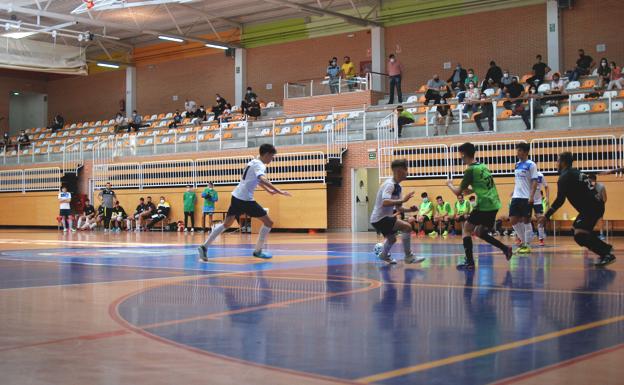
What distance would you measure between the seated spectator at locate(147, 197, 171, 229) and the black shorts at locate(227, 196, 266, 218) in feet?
67.7

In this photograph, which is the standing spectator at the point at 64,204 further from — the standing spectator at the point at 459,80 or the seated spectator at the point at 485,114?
the seated spectator at the point at 485,114

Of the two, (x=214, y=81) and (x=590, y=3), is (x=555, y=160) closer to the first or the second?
(x=590, y=3)

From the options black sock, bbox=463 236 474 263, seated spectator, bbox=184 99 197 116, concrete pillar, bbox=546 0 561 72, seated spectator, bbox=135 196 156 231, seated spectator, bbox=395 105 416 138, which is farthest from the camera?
seated spectator, bbox=184 99 197 116

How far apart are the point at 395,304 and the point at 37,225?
1363 inches

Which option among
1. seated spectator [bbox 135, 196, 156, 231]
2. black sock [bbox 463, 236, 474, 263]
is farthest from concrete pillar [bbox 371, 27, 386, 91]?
black sock [bbox 463, 236, 474, 263]

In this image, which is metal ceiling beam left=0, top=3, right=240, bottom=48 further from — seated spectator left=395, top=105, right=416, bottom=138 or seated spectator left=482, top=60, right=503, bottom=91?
seated spectator left=482, top=60, right=503, bottom=91

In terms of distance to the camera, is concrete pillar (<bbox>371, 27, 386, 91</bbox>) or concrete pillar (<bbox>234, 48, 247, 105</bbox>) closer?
concrete pillar (<bbox>371, 27, 386, 91</bbox>)

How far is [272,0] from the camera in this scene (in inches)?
1315

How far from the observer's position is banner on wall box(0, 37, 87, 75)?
40562 mm

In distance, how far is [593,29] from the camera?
103 ft

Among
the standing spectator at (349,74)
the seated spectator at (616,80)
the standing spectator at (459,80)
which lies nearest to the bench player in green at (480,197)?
the seated spectator at (616,80)

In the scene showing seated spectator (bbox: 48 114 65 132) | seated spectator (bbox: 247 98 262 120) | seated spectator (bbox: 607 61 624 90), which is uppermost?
seated spectator (bbox: 48 114 65 132)

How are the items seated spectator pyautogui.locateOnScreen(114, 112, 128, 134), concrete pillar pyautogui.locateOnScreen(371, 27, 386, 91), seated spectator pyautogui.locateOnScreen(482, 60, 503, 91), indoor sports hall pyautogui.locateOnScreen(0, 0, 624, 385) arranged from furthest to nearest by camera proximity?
seated spectator pyautogui.locateOnScreen(114, 112, 128, 134) → concrete pillar pyautogui.locateOnScreen(371, 27, 386, 91) → seated spectator pyautogui.locateOnScreen(482, 60, 503, 91) → indoor sports hall pyautogui.locateOnScreen(0, 0, 624, 385)

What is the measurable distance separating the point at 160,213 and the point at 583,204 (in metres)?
24.1
